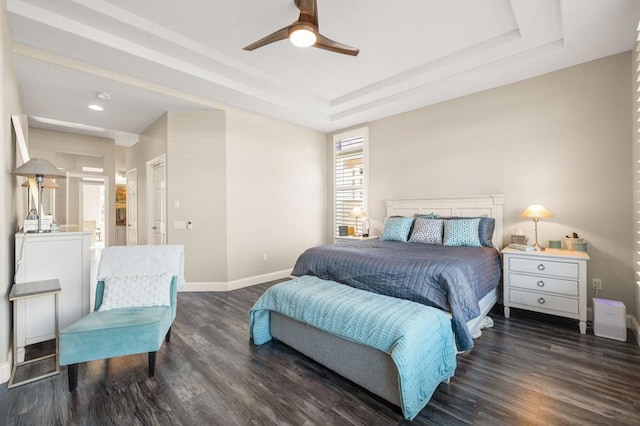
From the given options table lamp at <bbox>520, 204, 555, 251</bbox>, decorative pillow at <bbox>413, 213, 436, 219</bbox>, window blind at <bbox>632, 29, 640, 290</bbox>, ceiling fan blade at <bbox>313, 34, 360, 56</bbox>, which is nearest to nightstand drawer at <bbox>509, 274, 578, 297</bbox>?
table lamp at <bbox>520, 204, 555, 251</bbox>

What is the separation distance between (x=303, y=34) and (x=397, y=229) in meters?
2.62

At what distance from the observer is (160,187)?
492 centimetres

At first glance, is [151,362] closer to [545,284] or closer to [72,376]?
[72,376]

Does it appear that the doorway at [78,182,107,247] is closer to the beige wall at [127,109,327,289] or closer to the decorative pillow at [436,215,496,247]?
the beige wall at [127,109,327,289]

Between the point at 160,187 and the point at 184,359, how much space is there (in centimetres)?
346

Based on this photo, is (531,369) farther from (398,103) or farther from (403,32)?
(398,103)

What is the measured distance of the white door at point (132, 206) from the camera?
584cm

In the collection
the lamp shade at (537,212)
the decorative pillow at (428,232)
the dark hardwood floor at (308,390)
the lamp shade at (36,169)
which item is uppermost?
the lamp shade at (36,169)

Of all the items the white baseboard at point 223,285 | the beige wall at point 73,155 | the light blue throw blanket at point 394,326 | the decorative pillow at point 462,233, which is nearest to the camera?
the light blue throw blanket at point 394,326

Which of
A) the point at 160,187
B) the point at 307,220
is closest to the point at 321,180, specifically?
the point at 307,220

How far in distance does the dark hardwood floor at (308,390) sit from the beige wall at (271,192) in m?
2.12

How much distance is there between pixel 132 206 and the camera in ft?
20.1

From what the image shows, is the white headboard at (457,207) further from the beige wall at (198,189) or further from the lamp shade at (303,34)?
the lamp shade at (303,34)

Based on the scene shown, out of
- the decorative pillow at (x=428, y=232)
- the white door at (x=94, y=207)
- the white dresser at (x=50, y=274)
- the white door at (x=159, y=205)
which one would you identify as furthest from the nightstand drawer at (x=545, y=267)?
the white door at (x=94, y=207)
